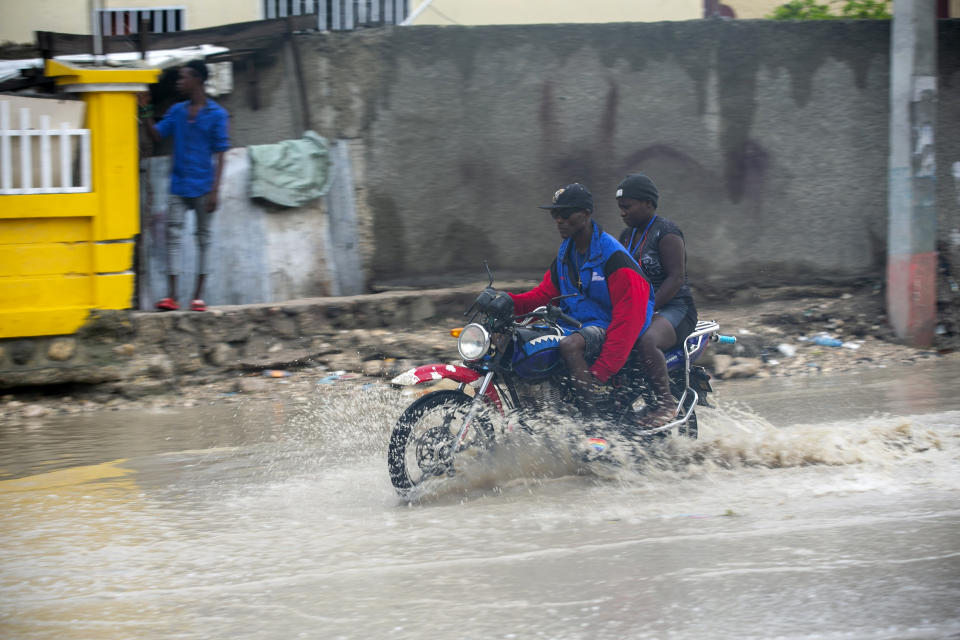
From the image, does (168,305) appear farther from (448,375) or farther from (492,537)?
(492,537)

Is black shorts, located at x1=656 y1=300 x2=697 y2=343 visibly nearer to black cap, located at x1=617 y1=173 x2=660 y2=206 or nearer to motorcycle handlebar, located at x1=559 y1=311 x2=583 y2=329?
black cap, located at x1=617 y1=173 x2=660 y2=206

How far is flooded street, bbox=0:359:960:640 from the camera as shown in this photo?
3400 millimetres

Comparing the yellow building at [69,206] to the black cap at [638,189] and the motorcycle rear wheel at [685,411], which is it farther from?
the motorcycle rear wheel at [685,411]

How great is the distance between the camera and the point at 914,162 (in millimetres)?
8945

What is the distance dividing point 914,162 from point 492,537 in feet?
21.7

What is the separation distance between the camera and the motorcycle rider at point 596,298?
4.99m

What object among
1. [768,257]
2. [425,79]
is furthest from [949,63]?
[425,79]

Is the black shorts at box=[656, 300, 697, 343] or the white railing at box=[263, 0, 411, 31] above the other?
the white railing at box=[263, 0, 411, 31]

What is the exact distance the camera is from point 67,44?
8547 mm

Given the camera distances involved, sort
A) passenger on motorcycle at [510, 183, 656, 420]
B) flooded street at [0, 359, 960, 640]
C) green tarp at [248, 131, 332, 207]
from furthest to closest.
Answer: green tarp at [248, 131, 332, 207] < passenger on motorcycle at [510, 183, 656, 420] < flooded street at [0, 359, 960, 640]

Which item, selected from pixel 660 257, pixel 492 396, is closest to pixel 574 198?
pixel 660 257

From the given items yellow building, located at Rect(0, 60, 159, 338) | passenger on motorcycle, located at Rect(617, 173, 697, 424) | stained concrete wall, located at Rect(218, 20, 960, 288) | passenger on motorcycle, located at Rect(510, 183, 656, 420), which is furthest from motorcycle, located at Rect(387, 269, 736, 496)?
stained concrete wall, located at Rect(218, 20, 960, 288)

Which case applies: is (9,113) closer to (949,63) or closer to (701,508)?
(701,508)

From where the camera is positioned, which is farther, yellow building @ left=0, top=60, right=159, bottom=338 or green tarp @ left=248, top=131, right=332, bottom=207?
green tarp @ left=248, top=131, right=332, bottom=207
